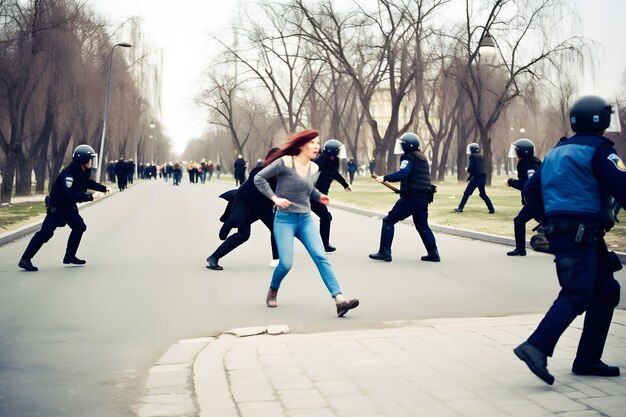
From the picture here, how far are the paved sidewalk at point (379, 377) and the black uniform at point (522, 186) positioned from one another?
18.1ft

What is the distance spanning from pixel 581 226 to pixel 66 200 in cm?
785

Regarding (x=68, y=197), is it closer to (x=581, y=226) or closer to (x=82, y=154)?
(x=82, y=154)

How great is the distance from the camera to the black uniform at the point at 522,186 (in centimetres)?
1230

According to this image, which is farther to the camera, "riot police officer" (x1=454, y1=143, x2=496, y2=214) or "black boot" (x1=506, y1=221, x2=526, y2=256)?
"riot police officer" (x1=454, y1=143, x2=496, y2=214)

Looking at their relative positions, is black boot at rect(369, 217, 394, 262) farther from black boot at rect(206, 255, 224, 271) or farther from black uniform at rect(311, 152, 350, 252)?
black boot at rect(206, 255, 224, 271)

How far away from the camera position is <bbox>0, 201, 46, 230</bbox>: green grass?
1919cm

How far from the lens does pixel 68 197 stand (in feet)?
37.4

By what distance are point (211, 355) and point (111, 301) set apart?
3.16 m

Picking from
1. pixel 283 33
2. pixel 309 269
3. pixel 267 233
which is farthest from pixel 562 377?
pixel 283 33

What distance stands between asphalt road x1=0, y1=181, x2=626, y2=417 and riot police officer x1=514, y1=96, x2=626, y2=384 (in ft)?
7.89

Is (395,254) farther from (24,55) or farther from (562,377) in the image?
(24,55)

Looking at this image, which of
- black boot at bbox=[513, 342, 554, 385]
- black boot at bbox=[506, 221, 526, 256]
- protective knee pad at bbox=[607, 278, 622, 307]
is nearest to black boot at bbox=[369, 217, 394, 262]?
black boot at bbox=[506, 221, 526, 256]

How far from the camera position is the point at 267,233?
59.0ft

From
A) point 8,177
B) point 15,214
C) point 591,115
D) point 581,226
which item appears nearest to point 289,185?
point 591,115
